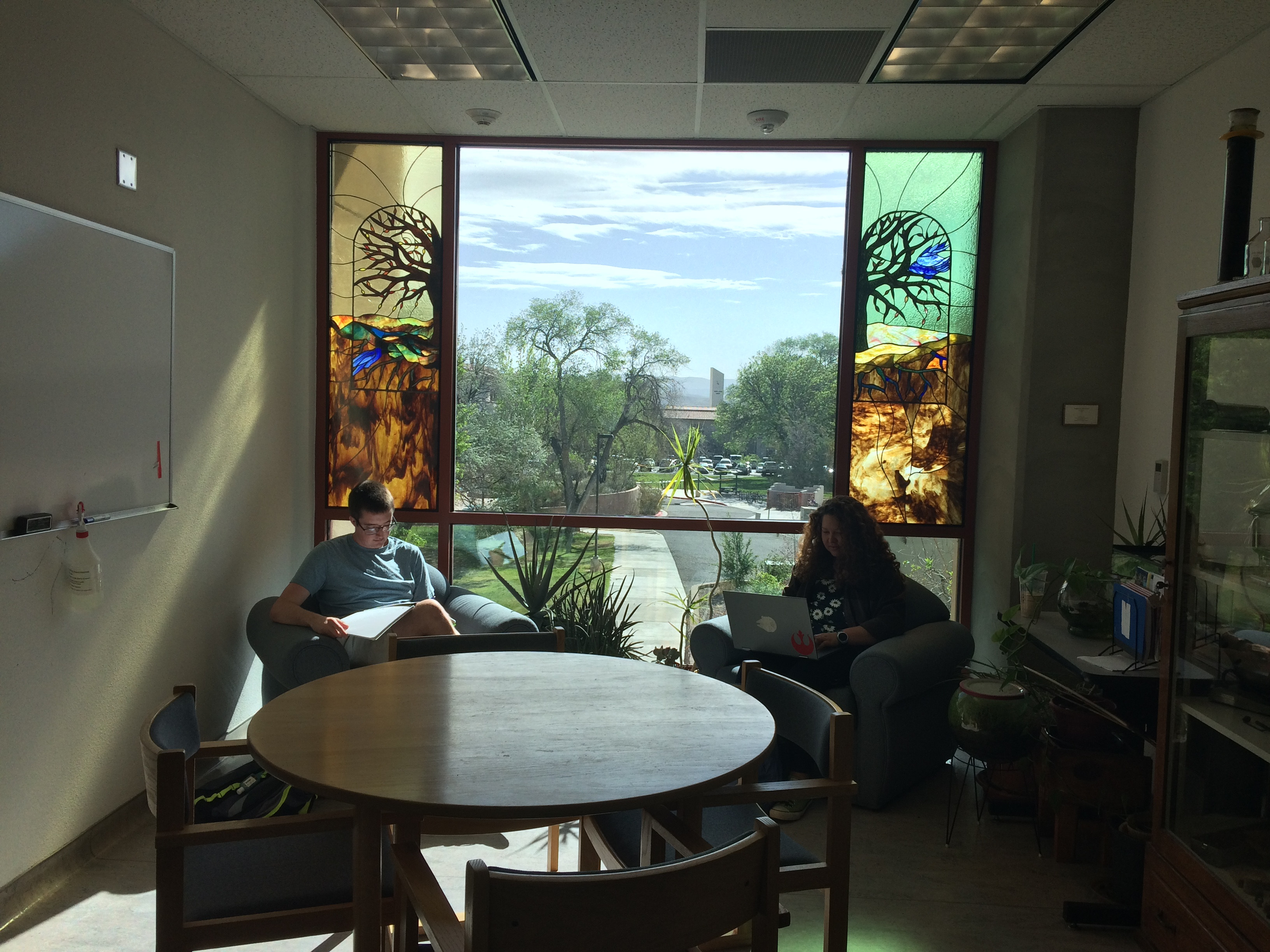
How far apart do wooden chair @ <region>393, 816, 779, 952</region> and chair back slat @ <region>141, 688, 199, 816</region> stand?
2.16 feet

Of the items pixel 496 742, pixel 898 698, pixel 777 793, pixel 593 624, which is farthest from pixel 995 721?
pixel 496 742

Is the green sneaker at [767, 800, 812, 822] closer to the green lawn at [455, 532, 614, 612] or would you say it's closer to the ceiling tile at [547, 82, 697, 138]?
the green lawn at [455, 532, 614, 612]

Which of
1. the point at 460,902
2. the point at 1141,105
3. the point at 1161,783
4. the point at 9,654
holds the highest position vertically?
the point at 1141,105

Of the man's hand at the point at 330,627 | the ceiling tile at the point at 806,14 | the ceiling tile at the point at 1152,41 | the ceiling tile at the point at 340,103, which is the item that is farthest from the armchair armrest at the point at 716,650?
the ceiling tile at the point at 340,103

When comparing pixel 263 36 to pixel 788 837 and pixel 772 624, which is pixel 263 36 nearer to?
pixel 772 624

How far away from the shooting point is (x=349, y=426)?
4492 millimetres

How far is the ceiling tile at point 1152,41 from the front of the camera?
286 cm

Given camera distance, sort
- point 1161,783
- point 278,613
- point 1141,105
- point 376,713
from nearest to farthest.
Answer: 1. point 376,713
2. point 1161,783
3. point 278,613
4. point 1141,105

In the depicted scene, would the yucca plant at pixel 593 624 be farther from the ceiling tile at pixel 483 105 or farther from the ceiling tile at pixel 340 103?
the ceiling tile at pixel 340 103

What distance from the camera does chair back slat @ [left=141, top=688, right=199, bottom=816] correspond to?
1776mm

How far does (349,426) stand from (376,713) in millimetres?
2655

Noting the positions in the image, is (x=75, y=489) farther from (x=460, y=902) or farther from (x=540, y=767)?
(x=540, y=767)

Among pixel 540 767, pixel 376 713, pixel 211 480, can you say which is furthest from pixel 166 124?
pixel 540 767

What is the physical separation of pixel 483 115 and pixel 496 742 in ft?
9.66
